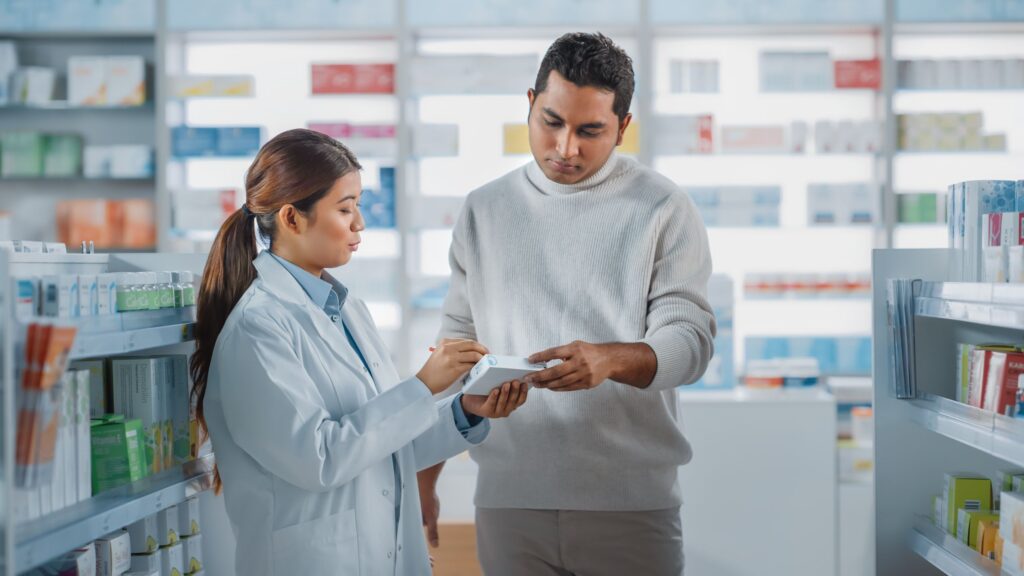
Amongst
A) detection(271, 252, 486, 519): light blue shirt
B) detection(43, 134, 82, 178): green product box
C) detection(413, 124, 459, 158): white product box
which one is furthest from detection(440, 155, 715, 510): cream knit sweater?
detection(43, 134, 82, 178): green product box

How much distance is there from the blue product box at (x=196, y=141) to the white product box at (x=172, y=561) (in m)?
3.26

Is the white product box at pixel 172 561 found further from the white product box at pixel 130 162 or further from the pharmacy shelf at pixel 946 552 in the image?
the white product box at pixel 130 162

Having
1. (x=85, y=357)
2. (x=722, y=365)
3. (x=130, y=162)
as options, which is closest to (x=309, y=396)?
(x=85, y=357)

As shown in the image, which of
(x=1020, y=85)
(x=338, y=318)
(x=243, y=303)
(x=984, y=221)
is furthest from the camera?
(x=1020, y=85)

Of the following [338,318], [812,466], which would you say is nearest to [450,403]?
[338,318]

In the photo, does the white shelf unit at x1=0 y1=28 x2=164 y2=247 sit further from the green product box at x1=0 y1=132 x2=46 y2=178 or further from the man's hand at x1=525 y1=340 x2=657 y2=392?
the man's hand at x1=525 y1=340 x2=657 y2=392

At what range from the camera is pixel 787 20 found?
5180mm

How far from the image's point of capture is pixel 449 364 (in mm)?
1877

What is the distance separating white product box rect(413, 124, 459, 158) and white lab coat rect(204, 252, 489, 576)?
3.35m

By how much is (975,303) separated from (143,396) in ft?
6.36

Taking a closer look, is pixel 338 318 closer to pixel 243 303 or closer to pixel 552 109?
pixel 243 303

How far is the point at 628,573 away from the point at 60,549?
1.10 meters

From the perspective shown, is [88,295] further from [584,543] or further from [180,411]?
[584,543]

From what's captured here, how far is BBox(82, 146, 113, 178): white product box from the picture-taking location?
213 inches
